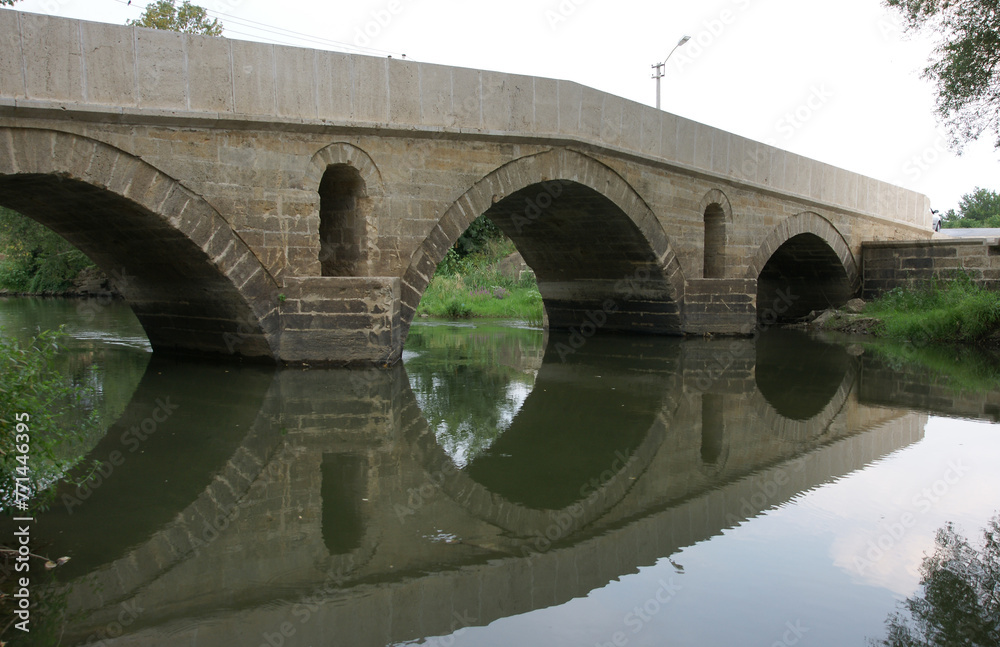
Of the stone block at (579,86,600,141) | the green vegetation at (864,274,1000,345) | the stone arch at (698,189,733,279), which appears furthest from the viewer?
the stone arch at (698,189,733,279)

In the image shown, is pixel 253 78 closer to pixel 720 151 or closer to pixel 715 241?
pixel 720 151

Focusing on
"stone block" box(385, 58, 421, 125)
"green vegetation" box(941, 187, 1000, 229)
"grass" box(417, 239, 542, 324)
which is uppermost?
"green vegetation" box(941, 187, 1000, 229)

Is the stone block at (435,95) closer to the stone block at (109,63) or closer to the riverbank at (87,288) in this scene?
the stone block at (109,63)

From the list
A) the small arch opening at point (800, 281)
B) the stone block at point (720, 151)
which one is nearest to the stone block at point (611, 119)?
the stone block at point (720, 151)

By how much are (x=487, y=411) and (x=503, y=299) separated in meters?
12.8

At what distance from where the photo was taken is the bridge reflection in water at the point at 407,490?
117 inches

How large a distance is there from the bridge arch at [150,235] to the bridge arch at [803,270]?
8979 millimetres

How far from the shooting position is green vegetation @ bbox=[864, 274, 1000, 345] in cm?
1231

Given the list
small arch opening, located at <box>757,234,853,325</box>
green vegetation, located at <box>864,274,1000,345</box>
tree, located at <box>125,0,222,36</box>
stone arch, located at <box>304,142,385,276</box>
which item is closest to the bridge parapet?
stone arch, located at <box>304,142,385,276</box>

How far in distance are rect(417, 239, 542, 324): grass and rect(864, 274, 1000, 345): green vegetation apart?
21.0ft

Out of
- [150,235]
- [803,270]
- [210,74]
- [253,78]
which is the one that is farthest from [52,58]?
[803,270]

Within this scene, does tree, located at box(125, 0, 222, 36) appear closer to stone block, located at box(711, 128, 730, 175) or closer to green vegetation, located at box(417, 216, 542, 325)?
green vegetation, located at box(417, 216, 542, 325)

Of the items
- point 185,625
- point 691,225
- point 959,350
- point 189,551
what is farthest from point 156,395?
point 959,350

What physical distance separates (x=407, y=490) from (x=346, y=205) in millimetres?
4767
